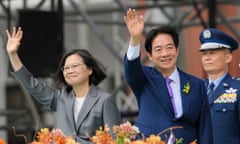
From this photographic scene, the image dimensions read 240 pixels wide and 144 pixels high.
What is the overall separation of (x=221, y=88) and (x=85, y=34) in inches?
326

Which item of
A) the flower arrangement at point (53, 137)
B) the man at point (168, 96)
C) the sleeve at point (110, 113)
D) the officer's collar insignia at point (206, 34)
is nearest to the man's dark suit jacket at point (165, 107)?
the man at point (168, 96)

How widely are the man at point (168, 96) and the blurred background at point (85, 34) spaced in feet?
11.1

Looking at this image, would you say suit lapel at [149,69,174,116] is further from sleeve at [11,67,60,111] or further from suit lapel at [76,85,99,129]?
sleeve at [11,67,60,111]

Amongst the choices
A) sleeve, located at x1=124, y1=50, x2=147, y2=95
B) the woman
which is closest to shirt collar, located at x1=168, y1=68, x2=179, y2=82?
sleeve, located at x1=124, y1=50, x2=147, y2=95

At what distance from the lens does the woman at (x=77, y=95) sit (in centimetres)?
473

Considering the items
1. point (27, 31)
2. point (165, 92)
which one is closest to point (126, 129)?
point (165, 92)

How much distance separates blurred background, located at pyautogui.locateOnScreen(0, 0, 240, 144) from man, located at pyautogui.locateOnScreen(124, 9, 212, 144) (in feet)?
11.1

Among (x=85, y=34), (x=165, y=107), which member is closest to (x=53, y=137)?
(x=165, y=107)

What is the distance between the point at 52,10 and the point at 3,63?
431 cm

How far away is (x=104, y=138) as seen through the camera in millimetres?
3402

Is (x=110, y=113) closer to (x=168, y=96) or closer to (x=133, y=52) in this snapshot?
(x=168, y=96)

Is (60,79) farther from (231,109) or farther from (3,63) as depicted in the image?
(3,63)

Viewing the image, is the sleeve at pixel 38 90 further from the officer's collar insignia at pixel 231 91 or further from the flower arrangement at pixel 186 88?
the officer's collar insignia at pixel 231 91

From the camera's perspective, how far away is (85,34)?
13.1m
